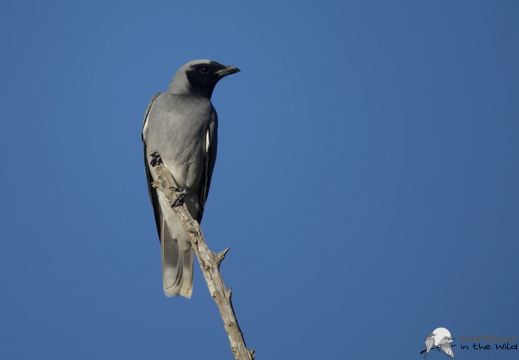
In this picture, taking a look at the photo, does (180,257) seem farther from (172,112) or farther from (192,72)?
(192,72)

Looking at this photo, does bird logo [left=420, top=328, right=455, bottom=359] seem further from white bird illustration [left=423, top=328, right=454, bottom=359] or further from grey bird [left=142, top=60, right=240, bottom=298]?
grey bird [left=142, top=60, right=240, bottom=298]

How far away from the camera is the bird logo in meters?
6.45

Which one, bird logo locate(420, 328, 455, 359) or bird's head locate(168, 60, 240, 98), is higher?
bird's head locate(168, 60, 240, 98)


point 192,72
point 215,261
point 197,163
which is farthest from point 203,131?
point 215,261

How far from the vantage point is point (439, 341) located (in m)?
6.58

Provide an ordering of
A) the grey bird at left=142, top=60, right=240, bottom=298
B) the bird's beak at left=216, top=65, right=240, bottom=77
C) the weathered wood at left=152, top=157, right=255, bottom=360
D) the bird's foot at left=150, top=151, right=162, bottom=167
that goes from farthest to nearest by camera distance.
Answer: the bird's beak at left=216, top=65, right=240, bottom=77 → the grey bird at left=142, top=60, right=240, bottom=298 → the bird's foot at left=150, top=151, right=162, bottom=167 → the weathered wood at left=152, top=157, right=255, bottom=360

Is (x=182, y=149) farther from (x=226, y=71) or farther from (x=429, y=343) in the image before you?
(x=429, y=343)

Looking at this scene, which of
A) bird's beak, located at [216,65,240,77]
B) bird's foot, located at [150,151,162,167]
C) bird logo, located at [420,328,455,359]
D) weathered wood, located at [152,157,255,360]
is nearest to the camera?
weathered wood, located at [152,157,255,360]

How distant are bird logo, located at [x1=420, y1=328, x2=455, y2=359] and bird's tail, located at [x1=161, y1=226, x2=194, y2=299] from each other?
3139 mm

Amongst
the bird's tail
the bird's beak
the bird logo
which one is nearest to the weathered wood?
the bird's tail

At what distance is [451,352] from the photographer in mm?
6379

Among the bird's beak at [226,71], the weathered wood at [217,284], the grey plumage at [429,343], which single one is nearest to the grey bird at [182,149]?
the bird's beak at [226,71]

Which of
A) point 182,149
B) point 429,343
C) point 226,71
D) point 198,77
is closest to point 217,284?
point 429,343

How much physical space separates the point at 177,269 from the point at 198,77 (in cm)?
267
